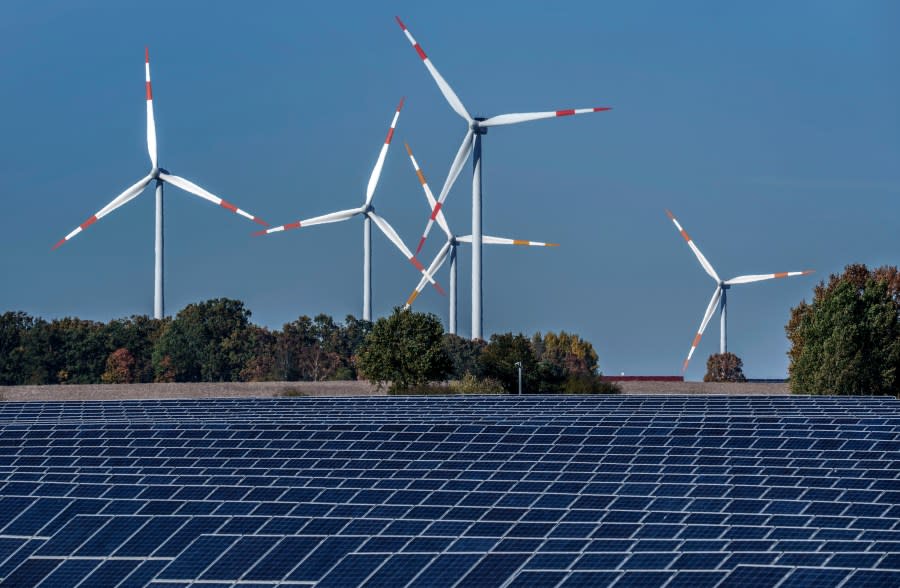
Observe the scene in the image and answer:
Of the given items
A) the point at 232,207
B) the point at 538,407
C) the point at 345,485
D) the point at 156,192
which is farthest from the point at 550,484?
the point at 156,192

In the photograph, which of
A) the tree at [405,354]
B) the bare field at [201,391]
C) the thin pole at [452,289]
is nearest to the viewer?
the tree at [405,354]

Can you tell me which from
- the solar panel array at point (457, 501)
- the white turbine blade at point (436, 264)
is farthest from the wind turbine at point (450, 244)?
the solar panel array at point (457, 501)

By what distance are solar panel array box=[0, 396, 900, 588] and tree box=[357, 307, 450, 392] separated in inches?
2867

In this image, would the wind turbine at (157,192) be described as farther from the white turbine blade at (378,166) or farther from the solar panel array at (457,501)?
the solar panel array at (457,501)

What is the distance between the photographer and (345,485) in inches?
2141

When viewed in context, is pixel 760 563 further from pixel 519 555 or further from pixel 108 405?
pixel 108 405

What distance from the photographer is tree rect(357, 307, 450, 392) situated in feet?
468

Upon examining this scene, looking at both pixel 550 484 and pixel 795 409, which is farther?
pixel 795 409

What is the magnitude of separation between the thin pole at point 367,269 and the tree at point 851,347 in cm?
5701

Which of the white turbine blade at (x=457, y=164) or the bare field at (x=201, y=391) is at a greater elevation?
the white turbine blade at (x=457, y=164)

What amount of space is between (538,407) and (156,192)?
9480 centimetres

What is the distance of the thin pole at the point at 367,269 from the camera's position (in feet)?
578

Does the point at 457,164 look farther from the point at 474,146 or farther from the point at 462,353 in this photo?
the point at 462,353

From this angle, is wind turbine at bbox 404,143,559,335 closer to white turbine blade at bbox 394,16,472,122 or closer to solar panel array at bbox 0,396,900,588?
white turbine blade at bbox 394,16,472,122
